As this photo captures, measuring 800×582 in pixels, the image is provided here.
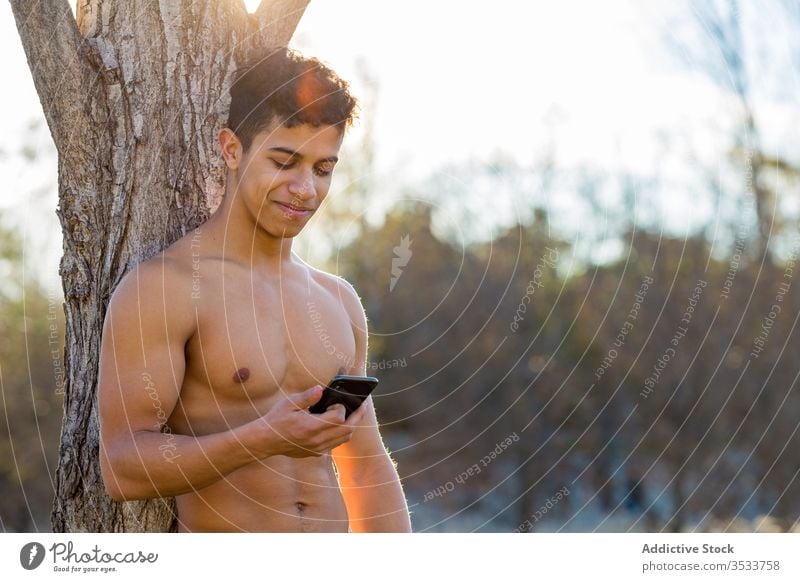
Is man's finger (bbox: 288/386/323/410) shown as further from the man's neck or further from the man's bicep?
the man's neck

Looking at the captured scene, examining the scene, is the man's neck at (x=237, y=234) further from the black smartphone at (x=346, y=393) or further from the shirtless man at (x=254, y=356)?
the black smartphone at (x=346, y=393)

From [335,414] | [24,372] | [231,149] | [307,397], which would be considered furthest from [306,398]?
[24,372]

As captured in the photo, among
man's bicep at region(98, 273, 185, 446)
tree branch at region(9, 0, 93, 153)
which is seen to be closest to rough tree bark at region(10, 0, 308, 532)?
tree branch at region(9, 0, 93, 153)

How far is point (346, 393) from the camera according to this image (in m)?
3.30

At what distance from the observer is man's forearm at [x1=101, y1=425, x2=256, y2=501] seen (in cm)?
316

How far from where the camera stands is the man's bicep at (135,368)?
3238 millimetres

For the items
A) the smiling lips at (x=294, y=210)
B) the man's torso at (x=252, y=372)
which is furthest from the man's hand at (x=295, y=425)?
the smiling lips at (x=294, y=210)

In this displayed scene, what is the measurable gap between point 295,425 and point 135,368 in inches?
21.4

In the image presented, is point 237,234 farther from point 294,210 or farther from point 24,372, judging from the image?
point 24,372

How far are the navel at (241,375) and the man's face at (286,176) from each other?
1.70 feet

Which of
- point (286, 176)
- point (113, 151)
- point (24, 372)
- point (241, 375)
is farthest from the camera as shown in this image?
point (24, 372)

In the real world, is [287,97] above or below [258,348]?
Result: above
